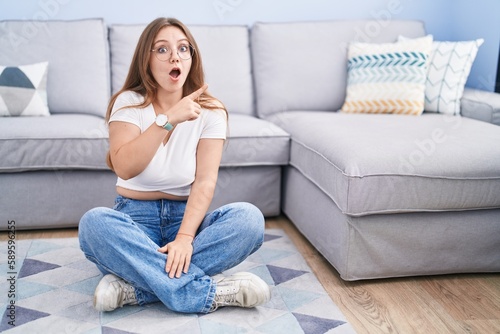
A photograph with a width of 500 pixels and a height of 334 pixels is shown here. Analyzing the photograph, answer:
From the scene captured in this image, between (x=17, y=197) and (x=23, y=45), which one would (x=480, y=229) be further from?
(x=23, y=45)

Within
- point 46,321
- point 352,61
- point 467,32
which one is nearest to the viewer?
point 46,321

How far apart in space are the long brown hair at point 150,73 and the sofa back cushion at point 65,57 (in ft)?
3.33

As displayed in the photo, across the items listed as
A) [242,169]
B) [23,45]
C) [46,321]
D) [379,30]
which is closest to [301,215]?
[242,169]

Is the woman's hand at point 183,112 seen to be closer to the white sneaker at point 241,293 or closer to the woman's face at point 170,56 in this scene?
the woman's face at point 170,56

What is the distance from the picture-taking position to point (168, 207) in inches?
70.7

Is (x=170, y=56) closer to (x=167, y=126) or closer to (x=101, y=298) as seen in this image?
(x=167, y=126)

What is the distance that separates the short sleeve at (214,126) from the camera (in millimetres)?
1771

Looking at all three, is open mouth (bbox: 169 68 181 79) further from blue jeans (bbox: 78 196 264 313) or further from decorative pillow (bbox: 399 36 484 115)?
decorative pillow (bbox: 399 36 484 115)

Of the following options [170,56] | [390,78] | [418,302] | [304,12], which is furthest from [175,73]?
[304,12]

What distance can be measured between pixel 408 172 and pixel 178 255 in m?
0.77

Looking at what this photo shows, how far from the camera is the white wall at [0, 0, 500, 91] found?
9.80 feet

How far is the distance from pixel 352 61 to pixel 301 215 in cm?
97

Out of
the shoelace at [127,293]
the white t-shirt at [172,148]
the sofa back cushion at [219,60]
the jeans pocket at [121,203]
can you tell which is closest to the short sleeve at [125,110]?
the white t-shirt at [172,148]

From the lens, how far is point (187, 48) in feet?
5.60
